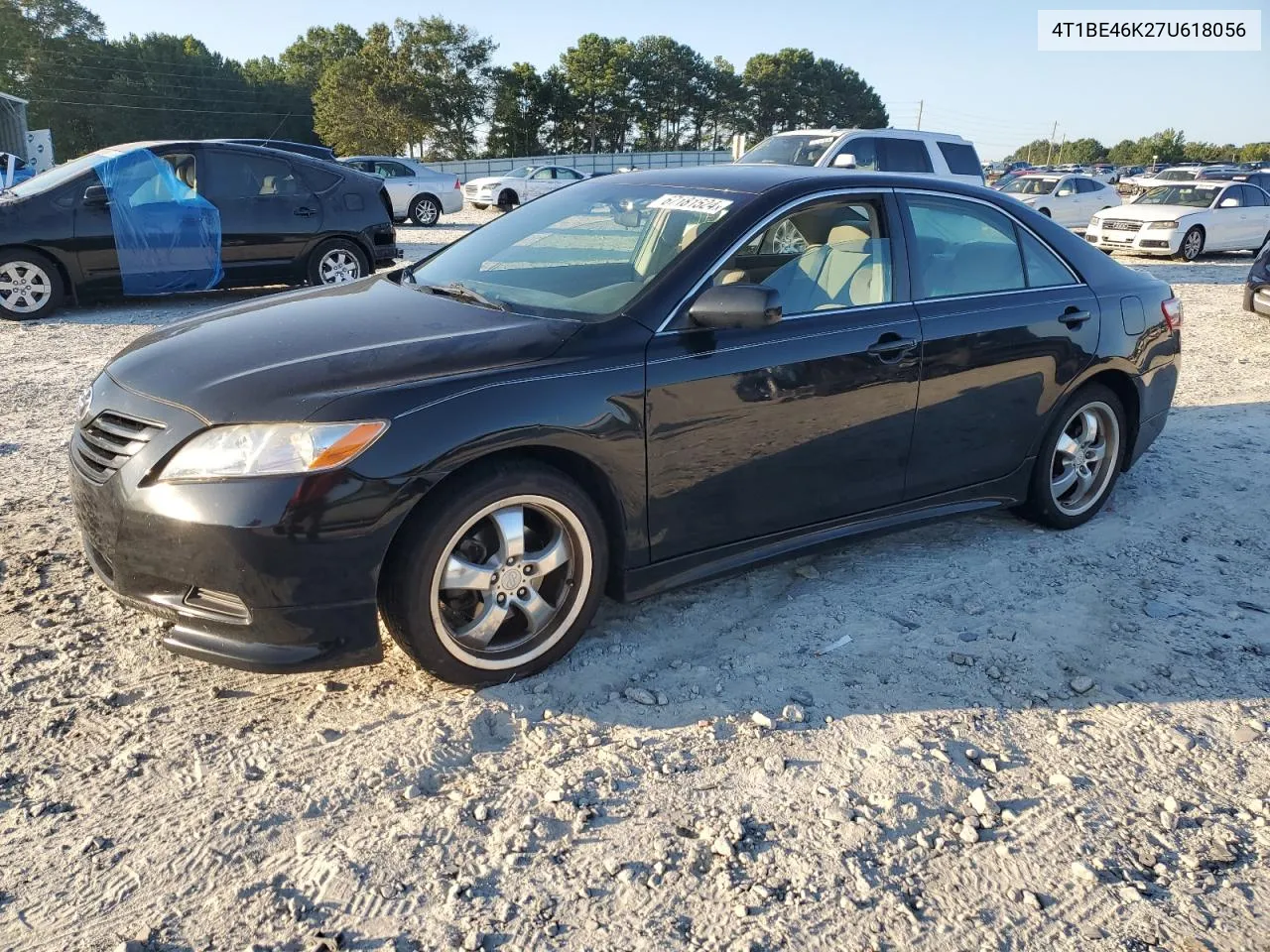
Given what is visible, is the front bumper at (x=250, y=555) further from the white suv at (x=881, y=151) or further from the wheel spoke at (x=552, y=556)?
the white suv at (x=881, y=151)

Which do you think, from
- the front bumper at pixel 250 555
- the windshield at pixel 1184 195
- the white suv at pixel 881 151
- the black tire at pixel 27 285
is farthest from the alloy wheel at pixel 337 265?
the windshield at pixel 1184 195

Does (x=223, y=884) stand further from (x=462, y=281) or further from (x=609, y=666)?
(x=462, y=281)

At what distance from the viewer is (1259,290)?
33.1 ft

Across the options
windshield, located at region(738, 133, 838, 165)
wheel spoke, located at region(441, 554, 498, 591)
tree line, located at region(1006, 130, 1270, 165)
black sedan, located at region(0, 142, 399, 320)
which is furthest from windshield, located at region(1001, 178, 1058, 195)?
tree line, located at region(1006, 130, 1270, 165)

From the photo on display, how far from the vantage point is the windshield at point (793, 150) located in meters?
13.5

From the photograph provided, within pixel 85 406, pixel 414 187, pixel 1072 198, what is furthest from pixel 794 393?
pixel 1072 198

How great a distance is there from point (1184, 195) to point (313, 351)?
63.5 feet

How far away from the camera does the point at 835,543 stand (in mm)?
3918

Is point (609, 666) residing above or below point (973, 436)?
below

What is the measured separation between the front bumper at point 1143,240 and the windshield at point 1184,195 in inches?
41.4

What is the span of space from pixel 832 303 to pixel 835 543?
0.93 m

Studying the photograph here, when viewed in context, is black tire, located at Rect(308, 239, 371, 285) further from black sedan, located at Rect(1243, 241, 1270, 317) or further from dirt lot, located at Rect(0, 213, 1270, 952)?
black sedan, located at Rect(1243, 241, 1270, 317)

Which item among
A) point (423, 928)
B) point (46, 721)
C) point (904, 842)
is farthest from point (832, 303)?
point (46, 721)

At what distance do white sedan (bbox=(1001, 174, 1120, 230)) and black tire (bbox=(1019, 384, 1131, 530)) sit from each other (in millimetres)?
18820
